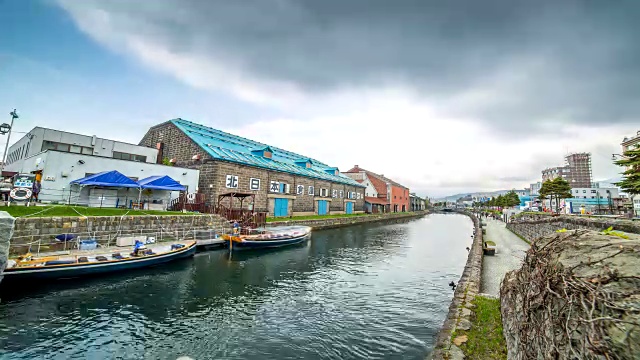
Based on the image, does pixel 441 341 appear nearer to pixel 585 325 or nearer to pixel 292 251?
pixel 585 325

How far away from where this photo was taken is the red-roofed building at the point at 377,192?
2574 inches

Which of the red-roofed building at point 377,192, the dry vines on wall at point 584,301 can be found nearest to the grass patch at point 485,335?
the dry vines on wall at point 584,301

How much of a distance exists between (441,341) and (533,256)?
11.1 feet

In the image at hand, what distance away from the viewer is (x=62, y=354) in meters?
6.88

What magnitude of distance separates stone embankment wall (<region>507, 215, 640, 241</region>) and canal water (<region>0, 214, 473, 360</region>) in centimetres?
514

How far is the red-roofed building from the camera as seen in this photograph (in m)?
65.4

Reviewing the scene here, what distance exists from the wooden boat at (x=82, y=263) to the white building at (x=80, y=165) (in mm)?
10244

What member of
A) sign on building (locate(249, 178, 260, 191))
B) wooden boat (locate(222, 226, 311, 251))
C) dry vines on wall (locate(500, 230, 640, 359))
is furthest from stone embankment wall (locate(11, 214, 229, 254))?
dry vines on wall (locate(500, 230, 640, 359))

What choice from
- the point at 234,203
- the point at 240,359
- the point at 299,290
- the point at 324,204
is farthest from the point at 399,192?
the point at 240,359

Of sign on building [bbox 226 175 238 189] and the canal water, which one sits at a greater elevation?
sign on building [bbox 226 175 238 189]

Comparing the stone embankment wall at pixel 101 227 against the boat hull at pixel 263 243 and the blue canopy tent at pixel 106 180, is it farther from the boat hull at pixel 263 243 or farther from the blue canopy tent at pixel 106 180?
the blue canopy tent at pixel 106 180

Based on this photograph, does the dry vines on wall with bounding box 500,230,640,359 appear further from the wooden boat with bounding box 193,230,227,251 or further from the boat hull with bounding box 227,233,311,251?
the wooden boat with bounding box 193,230,227,251

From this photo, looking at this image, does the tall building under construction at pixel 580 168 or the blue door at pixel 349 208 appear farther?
the tall building under construction at pixel 580 168

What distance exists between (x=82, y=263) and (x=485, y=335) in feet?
49.9
